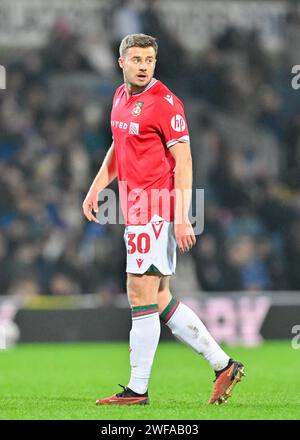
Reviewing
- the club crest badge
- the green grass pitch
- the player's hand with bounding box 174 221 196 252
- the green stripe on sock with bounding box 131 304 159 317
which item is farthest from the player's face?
the green grass pitch

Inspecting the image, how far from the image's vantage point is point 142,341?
6.82 meters

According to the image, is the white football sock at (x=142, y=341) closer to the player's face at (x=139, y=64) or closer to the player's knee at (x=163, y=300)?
the player's knee at (x=163, y=300)

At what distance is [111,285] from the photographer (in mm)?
13922

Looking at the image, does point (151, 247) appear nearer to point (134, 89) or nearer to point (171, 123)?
point (171, 123)

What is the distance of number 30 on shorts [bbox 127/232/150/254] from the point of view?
682cm

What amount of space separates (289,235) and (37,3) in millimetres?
4546

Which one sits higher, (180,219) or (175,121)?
(175,121)

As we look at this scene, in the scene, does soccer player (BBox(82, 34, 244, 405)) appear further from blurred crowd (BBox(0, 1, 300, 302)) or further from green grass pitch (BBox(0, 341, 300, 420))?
blurred crowd (BBox(0, 1, 300, 302))

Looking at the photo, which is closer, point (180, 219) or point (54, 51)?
point (180, 219)

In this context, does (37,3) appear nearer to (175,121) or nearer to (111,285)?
(111,285)

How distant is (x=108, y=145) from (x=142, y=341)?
895cm

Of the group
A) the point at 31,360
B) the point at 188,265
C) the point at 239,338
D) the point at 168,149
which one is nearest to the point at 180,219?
the point at 168,149

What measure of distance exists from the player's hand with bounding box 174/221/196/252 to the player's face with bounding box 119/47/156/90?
0.89 m

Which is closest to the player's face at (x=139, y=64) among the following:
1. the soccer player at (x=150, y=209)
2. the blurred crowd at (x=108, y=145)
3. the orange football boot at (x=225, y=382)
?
the soccer player at (x=150, y=209)
